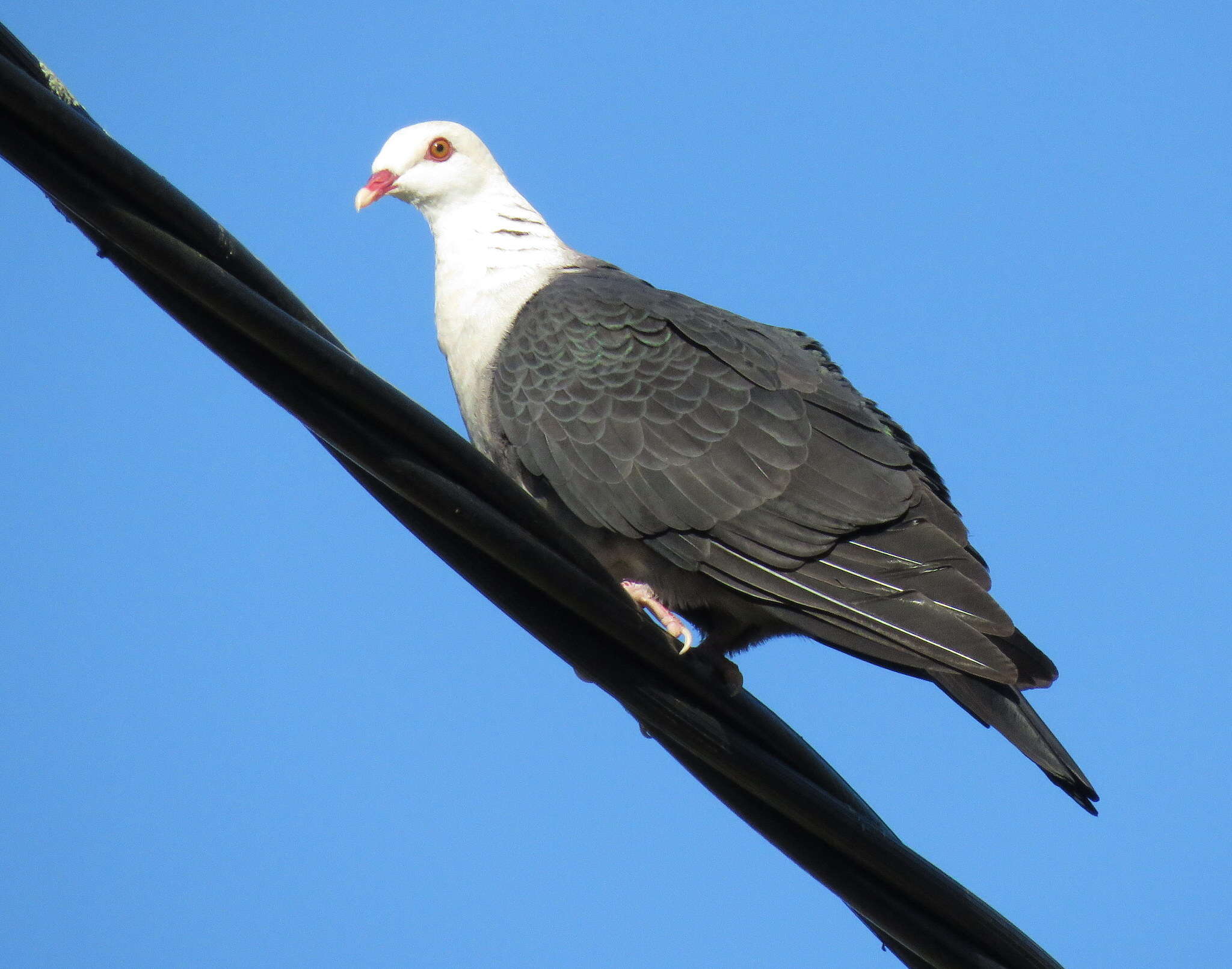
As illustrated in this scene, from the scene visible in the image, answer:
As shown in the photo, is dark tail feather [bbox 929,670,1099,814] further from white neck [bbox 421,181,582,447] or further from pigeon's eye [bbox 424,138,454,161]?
pigeon's eye [bbox 424,138,454,161]

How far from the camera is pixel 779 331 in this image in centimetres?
486

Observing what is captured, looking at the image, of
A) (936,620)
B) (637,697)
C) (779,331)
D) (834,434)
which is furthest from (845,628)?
(779,331)

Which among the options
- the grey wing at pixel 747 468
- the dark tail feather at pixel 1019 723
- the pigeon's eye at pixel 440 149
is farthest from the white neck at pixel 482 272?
the dark tail feather at pixel 1019 723

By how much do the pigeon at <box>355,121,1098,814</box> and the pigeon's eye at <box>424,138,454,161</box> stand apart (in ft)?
2.49

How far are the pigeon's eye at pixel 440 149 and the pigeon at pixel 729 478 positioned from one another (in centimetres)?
76

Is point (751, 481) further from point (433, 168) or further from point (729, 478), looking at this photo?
point (433, 168)

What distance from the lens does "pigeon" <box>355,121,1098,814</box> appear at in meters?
3.58

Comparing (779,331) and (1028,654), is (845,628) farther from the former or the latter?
(779,331)

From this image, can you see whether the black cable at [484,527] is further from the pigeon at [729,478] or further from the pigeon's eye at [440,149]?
the pigeon's eye at [440,149]

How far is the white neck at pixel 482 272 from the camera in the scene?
181 inches

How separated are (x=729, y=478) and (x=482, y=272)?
1433 mm

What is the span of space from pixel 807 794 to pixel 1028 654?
1214mm

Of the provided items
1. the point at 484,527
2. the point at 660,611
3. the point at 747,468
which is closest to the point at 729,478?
the point at 747,468

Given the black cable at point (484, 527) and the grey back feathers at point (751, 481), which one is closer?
the black cable at point (484, 527)
